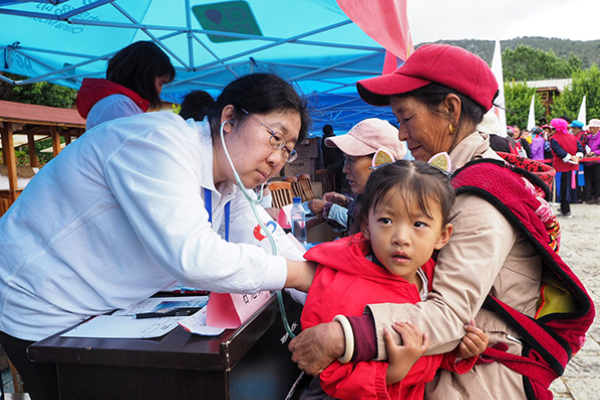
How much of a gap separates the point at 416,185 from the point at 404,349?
46cm

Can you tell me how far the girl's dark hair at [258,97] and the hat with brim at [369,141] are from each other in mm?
1307

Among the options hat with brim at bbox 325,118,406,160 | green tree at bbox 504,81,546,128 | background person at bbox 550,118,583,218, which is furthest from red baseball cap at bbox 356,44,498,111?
green tree at bbox 504,81,546,128

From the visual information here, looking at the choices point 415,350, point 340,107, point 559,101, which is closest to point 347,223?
point 415,350

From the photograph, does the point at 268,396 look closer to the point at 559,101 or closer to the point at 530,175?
the point at 530,175

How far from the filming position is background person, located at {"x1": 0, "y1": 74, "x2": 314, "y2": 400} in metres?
1.20

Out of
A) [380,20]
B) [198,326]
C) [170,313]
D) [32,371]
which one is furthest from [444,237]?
[32,371]

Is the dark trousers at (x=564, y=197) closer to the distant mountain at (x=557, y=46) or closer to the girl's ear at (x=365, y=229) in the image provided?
the girl's ear at (x=365, y=229)

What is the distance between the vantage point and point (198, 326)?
1225 mm

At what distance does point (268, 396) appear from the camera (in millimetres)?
1482

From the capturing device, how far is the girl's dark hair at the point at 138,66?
3301mm

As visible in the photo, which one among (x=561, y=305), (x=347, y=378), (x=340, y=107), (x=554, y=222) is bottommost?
(x=347, y=378)

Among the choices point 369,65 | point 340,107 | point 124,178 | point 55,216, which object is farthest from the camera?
point 340,107

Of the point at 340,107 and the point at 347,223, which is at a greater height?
the point at 340,107

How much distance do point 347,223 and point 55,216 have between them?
237 centimetres
